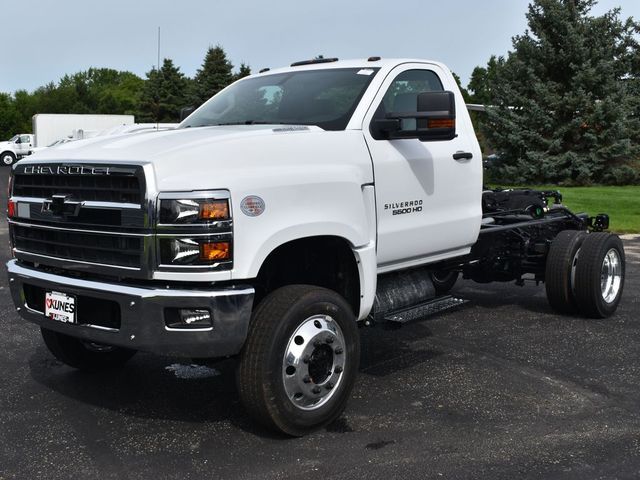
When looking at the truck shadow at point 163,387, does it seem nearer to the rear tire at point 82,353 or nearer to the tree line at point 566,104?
the rear tire at point 82,353

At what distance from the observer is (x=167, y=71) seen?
59.6 metres

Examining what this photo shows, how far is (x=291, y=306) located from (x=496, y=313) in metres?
3.96

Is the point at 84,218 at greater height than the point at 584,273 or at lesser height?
greater

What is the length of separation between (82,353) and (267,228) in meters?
2.14

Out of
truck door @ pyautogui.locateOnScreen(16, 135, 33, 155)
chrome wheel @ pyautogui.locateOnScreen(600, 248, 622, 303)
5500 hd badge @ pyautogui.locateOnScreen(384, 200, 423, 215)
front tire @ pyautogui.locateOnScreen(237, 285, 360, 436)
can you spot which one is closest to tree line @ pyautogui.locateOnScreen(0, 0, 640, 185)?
chrome wheel @ pyautogui.locateOnScreen(600, 248, 622, 303)

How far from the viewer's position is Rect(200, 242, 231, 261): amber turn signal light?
3.74 metres

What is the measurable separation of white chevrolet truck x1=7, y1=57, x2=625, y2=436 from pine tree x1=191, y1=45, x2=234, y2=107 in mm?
54345

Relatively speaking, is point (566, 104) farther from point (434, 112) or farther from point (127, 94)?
point (127, 94)

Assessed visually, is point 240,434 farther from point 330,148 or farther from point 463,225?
point 463,225

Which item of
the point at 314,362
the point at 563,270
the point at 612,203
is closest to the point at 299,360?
the point at 314,362

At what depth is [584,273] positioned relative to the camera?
690 centimetres

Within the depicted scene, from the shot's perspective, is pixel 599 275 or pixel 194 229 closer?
pixel 194 229

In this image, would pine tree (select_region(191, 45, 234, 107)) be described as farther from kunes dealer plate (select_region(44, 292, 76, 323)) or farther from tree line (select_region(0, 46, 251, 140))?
kunes dealer plate (select_region(44, 292, 76, 323))

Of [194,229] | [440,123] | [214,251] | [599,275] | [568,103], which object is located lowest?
[599,275]
